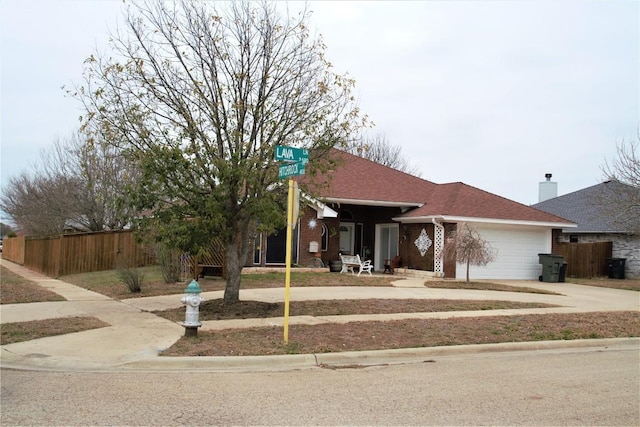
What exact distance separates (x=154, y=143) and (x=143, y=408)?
680 cm

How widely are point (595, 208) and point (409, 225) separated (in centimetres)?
1339

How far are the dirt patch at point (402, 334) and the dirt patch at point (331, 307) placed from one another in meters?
1.43

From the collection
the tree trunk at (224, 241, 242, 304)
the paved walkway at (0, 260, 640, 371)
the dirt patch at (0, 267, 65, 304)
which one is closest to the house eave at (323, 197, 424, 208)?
the paved walkway at (0, 260, 640, 371)

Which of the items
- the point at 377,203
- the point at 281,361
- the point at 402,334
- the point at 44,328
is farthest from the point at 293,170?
the point at 377,203

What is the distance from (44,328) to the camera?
1011 cm

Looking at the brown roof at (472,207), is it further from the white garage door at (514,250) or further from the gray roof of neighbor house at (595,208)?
the gray roof of neighbor house at (595,208)

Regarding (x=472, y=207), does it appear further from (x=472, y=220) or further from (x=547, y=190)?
(x=547, y=190)

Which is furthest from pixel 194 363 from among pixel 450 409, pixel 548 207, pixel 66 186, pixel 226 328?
pixel 548 207

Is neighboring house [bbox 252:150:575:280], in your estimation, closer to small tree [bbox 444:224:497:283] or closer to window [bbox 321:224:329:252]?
window [bbox 321:224:329:252]

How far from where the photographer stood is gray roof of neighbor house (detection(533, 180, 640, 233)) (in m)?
23.5

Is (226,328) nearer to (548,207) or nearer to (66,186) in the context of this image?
(66,186)

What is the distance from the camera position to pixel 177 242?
11297 mm

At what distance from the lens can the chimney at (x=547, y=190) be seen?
39031 mm

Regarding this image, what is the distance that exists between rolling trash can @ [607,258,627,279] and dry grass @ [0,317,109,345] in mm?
23961
